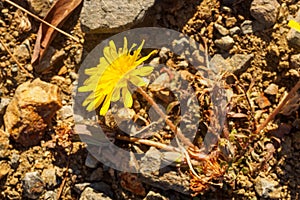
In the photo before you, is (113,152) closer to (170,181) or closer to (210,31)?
(170,181)

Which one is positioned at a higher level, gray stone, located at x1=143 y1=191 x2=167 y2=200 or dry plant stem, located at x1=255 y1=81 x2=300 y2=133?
dry plant stem, located at x1=255 y1=81 x2=300 y2=133

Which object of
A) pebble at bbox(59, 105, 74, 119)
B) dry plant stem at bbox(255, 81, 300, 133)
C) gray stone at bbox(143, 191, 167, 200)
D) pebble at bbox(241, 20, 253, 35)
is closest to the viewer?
dry plant stem at bbox(255, 81, 300, 133)

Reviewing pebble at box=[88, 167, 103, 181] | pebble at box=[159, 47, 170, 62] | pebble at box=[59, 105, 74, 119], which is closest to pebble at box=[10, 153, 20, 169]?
pebble at box=[59, 105, 74, 119]

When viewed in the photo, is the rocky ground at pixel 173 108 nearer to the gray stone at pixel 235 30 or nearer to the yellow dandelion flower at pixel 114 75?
the gray stone at pixel 235 30

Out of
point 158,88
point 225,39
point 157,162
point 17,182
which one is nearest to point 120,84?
point 158,88

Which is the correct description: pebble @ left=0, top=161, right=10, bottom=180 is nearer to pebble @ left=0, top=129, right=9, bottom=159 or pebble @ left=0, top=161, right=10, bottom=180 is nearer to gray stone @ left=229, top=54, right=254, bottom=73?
pebble @ left=0, top=129, right=9, bottom=159

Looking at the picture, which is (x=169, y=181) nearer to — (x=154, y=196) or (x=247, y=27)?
(x=154, y=196)

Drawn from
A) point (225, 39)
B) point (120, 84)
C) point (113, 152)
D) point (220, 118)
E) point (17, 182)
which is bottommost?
point (17, 182)
